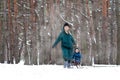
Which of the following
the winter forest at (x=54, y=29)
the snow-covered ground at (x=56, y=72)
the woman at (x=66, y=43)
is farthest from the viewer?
the winter forest at (x=54, y=29)

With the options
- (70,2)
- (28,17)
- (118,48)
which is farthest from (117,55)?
(28,17)

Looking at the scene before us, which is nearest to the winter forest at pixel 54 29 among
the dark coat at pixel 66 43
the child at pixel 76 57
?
the child at pixel 76 57

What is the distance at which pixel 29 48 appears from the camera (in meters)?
11.2

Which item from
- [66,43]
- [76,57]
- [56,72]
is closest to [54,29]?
[66,43]

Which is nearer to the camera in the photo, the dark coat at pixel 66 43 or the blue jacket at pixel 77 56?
the dark coat at pixel 66 43

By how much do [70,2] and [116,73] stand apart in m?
2.71

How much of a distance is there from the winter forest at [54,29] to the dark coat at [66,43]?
529 millimetres

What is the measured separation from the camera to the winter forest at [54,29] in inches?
438

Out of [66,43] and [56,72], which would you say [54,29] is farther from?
[56,72]

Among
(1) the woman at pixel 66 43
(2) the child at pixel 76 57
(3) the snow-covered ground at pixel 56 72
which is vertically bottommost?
(3) the snow-covered ground at pixel 56 72

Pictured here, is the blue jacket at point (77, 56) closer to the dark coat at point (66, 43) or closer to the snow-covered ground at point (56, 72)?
the dark coat at point (66, 43)

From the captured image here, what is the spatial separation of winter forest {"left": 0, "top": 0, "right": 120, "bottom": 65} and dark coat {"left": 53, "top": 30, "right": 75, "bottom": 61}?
1.74 ft

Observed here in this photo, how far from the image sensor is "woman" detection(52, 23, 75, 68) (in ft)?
34.8

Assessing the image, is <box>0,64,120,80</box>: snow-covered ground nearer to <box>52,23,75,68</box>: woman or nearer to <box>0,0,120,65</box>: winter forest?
<box>52,23,75,68</box>: woman
